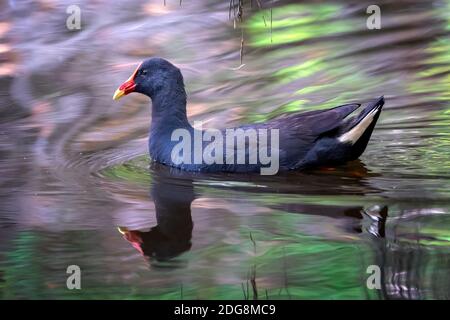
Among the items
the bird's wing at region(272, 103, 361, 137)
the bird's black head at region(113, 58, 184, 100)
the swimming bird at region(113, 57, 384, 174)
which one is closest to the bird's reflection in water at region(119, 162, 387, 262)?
the swimming bird at region(113, 57, 384, 174)

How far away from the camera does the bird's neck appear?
7.31m

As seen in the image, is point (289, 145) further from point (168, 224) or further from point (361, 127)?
point (168, 224)

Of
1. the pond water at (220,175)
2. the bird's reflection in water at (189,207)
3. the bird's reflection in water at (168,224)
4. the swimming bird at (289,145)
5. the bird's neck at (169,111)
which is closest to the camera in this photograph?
the pond water at (220,175)

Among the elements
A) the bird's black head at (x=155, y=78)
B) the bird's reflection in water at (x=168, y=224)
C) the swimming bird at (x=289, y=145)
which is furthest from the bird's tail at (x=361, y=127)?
the bird's black head at (x=155, y=78)

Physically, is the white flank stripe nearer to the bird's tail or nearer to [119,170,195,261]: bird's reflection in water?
the bird's tail

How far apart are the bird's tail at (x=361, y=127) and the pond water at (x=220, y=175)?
206mm

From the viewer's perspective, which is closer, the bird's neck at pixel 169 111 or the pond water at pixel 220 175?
the pond water at pixel 220 175

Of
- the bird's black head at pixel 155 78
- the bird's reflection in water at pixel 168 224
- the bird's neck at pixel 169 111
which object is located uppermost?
the bird's black head at pixel 155 78

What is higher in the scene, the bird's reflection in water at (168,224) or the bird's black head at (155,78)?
the bird's black head at (155,78)

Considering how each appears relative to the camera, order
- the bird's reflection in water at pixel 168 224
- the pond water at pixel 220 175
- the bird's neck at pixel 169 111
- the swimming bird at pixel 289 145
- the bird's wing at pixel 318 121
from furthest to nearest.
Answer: the bird's neck at pixel 169 111 < the bird's wing at pixel 318 121 < the swimming bird at pixel 289 145 < the bird's reflection in water at pixel 168 224 < the pond water at pixel 220 175

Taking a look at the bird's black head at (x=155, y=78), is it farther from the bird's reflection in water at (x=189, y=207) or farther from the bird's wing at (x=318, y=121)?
the bird's wing at (x=318, y=121)

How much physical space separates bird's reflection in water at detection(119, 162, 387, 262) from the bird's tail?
0.19m

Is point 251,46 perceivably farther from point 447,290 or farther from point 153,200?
point 447,290

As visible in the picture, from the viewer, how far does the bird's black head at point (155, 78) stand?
24.3 ft
